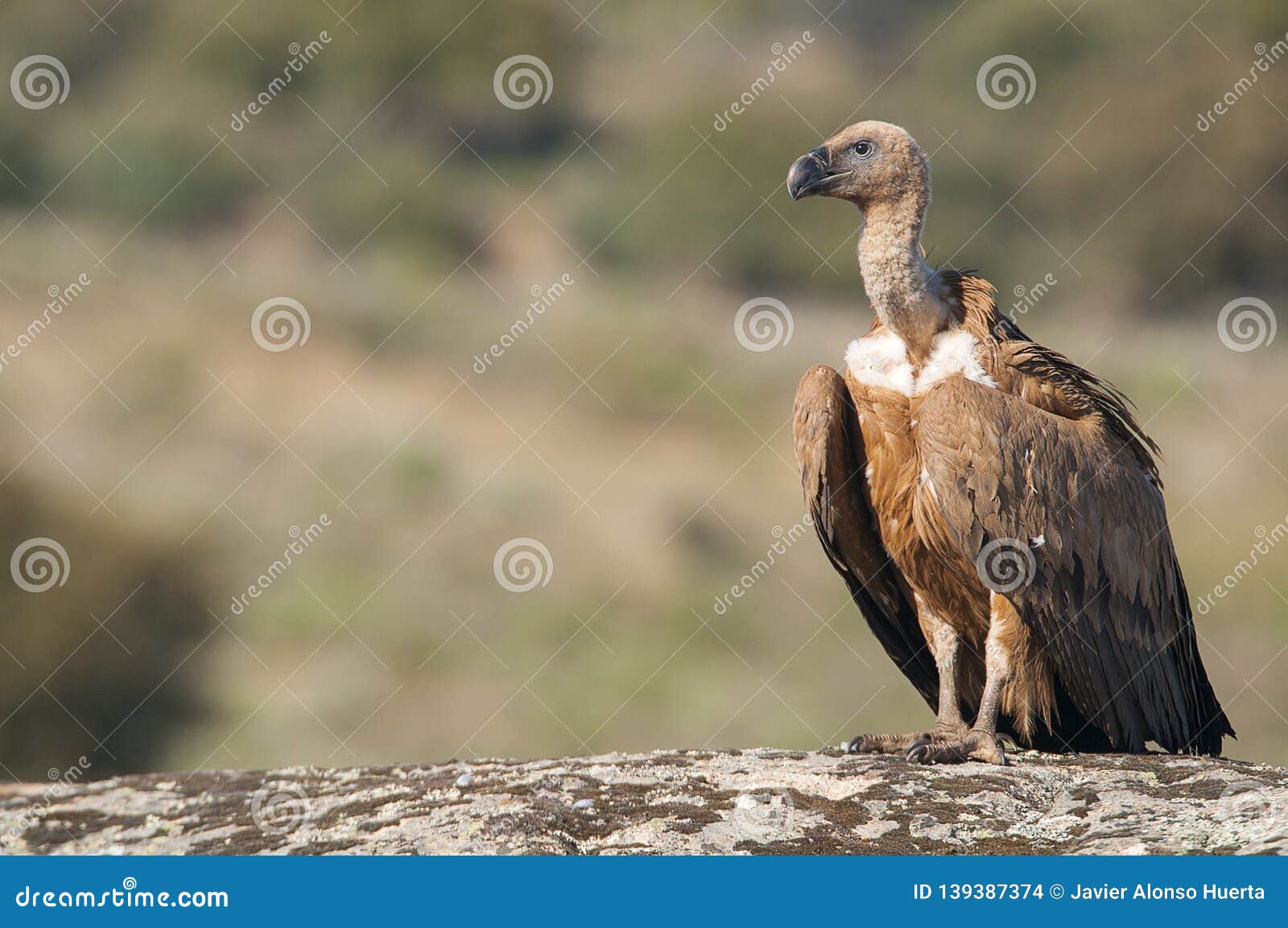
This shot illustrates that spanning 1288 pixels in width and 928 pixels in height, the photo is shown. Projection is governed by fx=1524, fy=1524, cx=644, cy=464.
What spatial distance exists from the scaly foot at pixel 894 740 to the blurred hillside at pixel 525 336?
1345 centimetres

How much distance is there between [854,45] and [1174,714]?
153 ft

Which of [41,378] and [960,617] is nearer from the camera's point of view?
[960,617]

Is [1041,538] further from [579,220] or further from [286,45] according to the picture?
[286,45]

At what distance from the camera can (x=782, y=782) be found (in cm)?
686

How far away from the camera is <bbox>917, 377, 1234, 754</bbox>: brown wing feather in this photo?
7.41m

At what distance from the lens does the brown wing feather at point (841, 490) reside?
26.3ft

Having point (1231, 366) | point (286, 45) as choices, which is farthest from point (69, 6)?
point (1231, 366)

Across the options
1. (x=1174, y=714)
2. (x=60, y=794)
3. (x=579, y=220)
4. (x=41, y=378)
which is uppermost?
(x=579, y=220)

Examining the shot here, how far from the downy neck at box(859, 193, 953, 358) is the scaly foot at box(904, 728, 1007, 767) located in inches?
77.3

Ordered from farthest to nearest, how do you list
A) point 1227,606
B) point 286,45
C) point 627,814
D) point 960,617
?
point 286,45
point 1227,606
point 960,617
point 627,814
